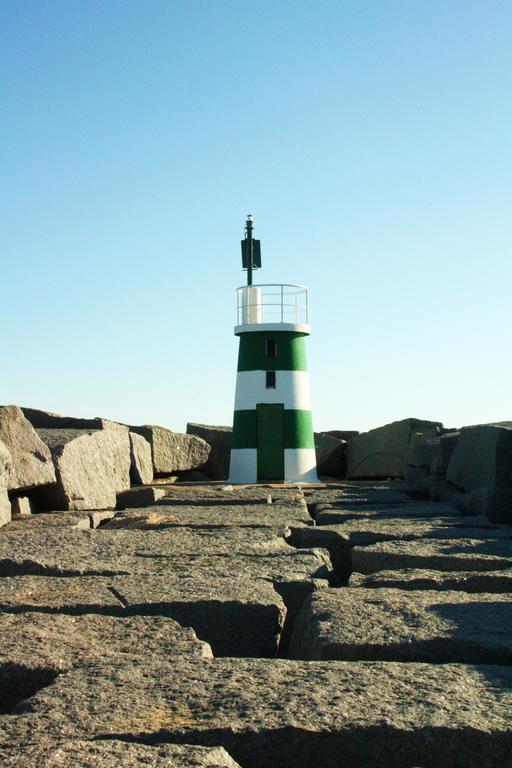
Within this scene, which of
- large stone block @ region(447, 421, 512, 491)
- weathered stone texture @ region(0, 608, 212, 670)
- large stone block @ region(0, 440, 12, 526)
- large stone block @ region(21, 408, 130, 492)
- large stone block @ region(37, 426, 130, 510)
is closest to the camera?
weathered stone texture @ region(0, 608, 212, 670)

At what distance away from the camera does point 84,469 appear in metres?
8.16

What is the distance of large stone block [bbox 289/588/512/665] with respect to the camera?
9.15ft

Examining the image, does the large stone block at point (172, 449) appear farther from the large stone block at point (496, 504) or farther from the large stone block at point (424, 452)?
the large stone block at point (496, 504)

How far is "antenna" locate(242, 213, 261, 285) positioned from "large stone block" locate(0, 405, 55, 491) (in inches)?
412

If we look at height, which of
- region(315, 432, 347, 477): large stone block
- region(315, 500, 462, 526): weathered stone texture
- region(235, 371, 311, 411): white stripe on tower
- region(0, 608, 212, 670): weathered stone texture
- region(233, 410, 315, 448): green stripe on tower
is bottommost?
region(0, 608, 212, 670): weathered stone texture

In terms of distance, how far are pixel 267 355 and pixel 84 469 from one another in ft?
28.8

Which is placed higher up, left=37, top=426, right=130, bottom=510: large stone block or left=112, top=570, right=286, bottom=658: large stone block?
left=37, top=426, right=130, bottom=510: large stone block

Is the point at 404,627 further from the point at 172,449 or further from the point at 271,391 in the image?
the point at 271,391

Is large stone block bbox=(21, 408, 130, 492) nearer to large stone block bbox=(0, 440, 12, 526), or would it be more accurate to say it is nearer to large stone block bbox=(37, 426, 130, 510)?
large stone block bbox=(37, 426, 130, 510)

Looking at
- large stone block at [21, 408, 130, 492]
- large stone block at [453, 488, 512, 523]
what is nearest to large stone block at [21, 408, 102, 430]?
large stone block at [21, 408, 130, 492]

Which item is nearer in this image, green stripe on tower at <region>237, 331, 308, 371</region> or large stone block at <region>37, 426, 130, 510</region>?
large stone block at <region>37, 426, 130, 510</region>

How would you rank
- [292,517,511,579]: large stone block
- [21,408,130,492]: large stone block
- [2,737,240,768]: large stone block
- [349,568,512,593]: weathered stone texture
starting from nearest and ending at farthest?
[2,737,240,768]: large stone block < [349,568,512,593]: weathered stone texture < [292,517,511,579]: large stone block < [21,408,130,492]: large stone block

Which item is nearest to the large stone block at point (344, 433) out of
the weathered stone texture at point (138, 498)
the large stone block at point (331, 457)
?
the large stone block at point (331, 457)

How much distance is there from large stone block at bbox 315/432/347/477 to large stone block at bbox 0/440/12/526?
12.4 meters
